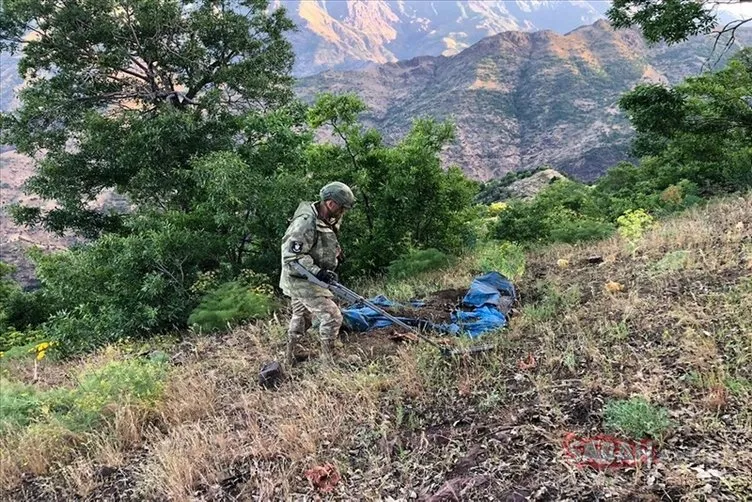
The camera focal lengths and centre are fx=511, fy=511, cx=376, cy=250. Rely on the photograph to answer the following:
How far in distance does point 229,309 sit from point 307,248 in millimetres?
3514

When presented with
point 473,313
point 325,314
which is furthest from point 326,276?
point 473,313

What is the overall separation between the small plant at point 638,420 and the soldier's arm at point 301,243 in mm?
2897

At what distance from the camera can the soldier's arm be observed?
5062mm

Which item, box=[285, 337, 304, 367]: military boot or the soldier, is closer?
the soldier

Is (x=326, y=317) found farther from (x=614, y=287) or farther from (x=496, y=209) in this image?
(x=496, y=209)

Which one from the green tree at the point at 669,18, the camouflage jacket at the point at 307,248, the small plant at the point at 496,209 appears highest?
the green tree at the point at 669,18

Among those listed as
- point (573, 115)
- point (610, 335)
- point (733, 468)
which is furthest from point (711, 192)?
point (573, 115)

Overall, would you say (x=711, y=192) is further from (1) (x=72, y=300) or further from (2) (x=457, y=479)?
→ (1) (x=72, y=300)

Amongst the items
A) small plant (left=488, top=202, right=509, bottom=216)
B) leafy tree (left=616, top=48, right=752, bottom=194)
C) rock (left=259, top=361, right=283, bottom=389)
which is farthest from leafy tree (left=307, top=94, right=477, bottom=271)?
leafy tree (left=616, top=48, right=752, bottom=194)

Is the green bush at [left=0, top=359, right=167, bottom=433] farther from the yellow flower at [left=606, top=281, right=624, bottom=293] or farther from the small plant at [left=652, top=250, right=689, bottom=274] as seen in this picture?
the small plant at [left=652, top=250, right=689, bottom=274]

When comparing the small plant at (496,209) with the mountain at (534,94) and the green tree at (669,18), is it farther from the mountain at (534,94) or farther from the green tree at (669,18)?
the mountain at (534,94)

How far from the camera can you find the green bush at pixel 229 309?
7.95m

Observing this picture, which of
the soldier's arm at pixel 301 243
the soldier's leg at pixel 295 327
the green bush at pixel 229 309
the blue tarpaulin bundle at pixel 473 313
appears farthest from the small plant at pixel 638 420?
the green bush at pixel 229 309

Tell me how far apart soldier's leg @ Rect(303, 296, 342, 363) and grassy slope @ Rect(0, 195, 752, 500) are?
248 mm
